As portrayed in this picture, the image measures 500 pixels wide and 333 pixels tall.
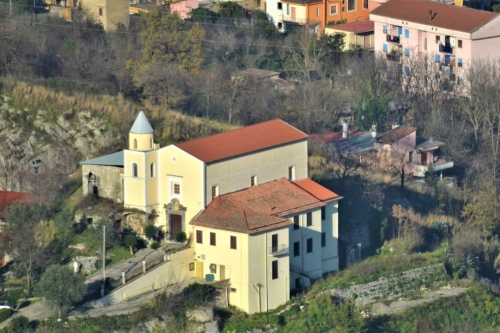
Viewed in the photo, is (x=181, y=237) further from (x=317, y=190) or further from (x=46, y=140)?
(x=46, y=140)

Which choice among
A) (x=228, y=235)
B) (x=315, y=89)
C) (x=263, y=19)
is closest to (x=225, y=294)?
(x=228, y=235)

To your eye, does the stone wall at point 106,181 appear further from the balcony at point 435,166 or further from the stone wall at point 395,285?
the balcony at point 435,166

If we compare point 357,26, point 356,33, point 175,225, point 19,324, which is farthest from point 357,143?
point 19,324

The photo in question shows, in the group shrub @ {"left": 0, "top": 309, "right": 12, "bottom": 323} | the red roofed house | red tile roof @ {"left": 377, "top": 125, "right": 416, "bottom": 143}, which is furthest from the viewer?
the red roofed house

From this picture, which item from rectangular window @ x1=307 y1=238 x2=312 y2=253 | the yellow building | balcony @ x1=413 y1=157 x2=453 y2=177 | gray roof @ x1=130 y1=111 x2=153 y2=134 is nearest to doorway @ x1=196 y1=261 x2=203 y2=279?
the yellow building

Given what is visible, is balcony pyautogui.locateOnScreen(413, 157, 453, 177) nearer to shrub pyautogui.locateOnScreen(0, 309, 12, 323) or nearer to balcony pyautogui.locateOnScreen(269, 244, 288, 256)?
balcony pyautogui.locateOnScreen(269, 244, 288, 256)

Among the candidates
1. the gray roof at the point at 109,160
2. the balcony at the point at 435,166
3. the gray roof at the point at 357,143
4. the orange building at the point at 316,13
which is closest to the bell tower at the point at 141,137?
the gray roof at the point at 109,160

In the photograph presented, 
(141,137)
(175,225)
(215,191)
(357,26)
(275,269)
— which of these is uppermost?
(357,26)
